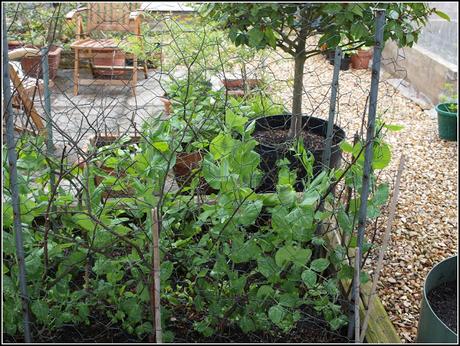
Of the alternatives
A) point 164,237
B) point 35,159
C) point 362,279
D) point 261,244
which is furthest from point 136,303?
point 362,279

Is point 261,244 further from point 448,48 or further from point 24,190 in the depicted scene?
point 448,48

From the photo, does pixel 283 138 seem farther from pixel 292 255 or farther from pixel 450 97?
pixel 450 97

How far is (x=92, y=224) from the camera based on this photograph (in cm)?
157

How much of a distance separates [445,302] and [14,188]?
1.36 metres

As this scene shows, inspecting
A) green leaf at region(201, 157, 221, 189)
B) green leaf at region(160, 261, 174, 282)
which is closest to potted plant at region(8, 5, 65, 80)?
green leaf at region(201, 157, 221, 189)

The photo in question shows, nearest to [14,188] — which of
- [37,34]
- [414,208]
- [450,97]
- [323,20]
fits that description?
[37,34]

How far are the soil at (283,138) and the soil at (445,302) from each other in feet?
3.20

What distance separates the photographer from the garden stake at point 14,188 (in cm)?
132

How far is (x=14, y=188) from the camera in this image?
140 centimetres

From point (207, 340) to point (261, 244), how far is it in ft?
1.22

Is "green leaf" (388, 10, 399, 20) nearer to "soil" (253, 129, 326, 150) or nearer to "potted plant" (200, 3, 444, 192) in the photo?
"potted plant" (200, 3, 444, 192)

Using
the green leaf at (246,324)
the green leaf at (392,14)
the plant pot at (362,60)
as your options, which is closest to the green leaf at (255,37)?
the green leaf at (392,14)

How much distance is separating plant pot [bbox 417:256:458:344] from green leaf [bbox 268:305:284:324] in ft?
1.45

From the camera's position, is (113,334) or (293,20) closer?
(113,334)
